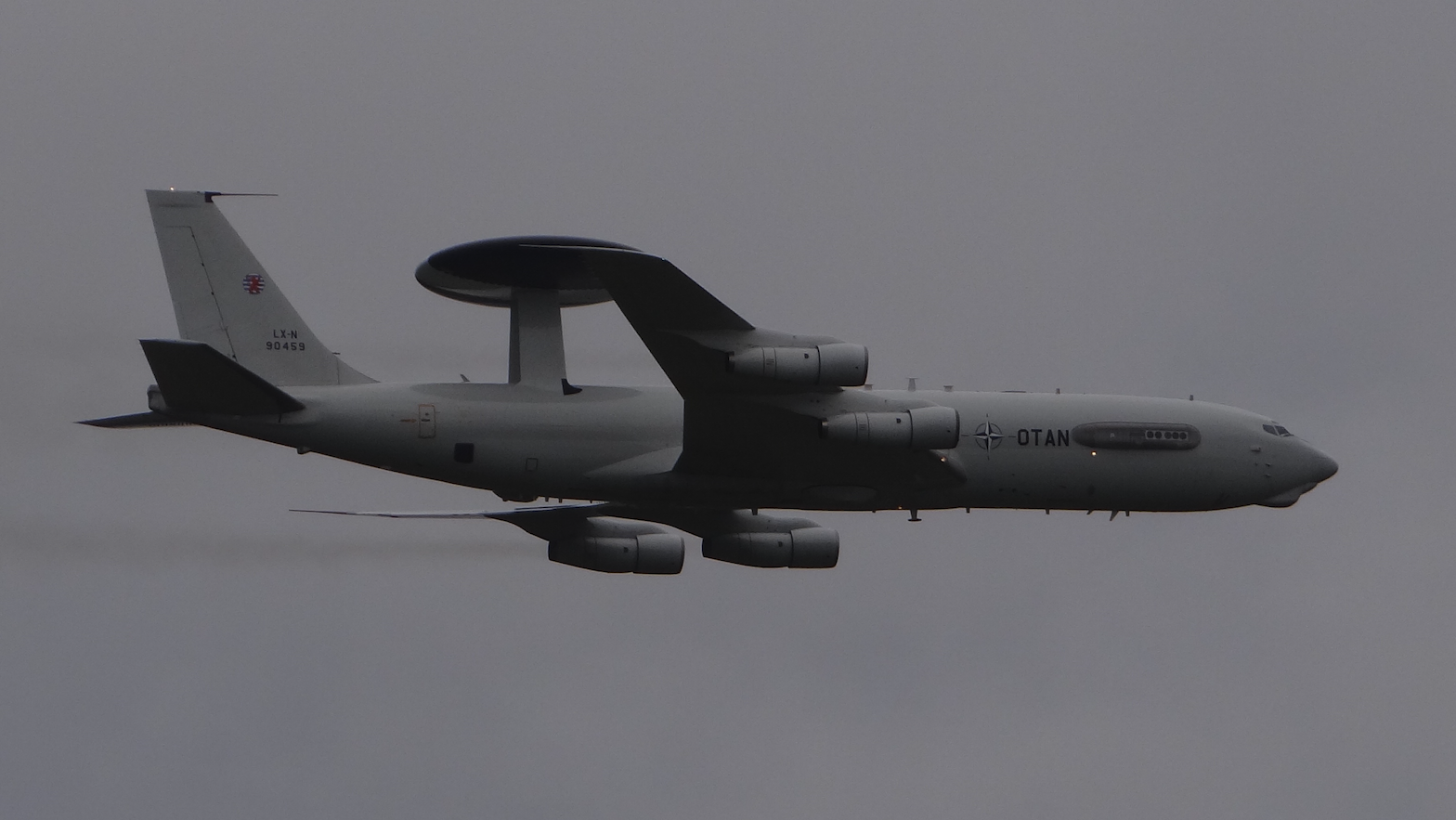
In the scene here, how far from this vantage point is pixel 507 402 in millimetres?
30297

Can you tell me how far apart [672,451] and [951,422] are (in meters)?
5.04

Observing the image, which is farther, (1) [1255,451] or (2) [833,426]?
(1) [1255,451]

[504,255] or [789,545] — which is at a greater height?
[504,255]

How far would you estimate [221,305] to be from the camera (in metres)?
30.4

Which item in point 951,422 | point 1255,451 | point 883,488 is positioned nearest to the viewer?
point 951,422

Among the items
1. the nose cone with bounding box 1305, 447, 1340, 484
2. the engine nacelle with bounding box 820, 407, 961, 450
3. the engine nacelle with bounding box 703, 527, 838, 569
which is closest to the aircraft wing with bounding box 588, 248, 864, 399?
the engine nacelle with bounding box 820, 407, 961, 450

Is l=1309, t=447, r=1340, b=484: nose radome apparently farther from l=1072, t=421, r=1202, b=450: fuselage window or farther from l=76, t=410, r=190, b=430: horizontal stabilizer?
l=76, t=410, r=190, b=430: horizontal stabilizer

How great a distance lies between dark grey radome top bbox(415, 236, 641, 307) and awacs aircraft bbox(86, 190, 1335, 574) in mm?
64

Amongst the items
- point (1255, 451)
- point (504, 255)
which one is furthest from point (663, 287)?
point (1255, 451)

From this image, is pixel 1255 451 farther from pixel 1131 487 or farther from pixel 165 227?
pixel 165 227

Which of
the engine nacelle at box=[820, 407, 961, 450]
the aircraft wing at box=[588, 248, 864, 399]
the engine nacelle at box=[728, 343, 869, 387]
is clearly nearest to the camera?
the aircraft wing at box=[588, 248, 864, 399]

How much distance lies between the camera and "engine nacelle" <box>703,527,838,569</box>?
117 feet

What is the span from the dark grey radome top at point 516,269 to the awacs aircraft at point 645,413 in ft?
0.21

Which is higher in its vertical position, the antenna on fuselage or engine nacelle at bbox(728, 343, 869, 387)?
the antenna on fuselage
